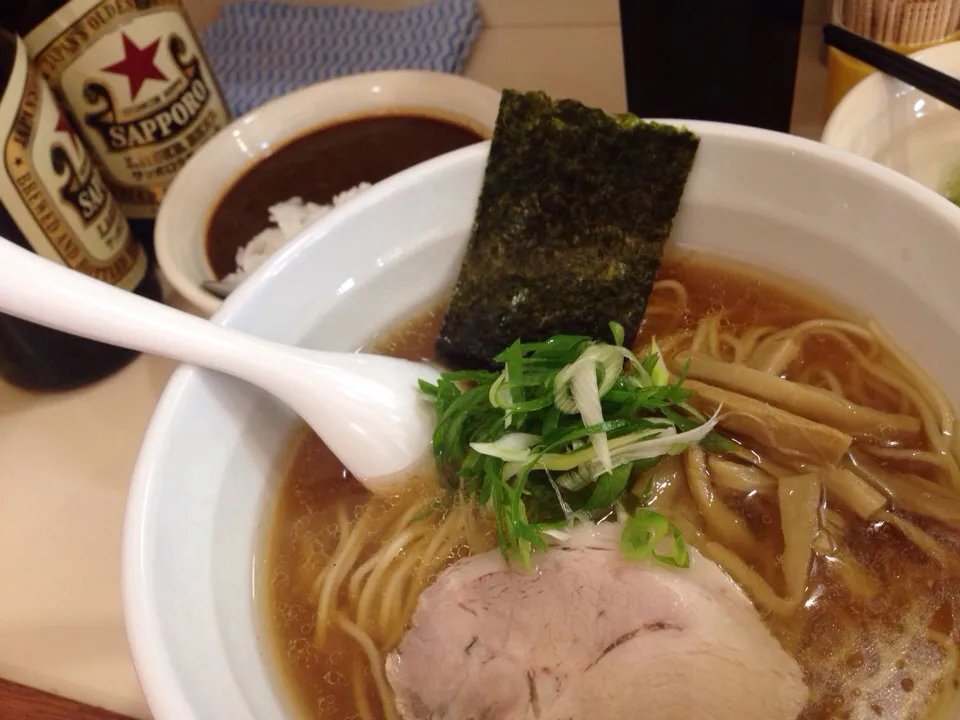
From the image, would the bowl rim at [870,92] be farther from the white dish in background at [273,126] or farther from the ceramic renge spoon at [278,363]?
the ceramic renge spoon at [278,363]

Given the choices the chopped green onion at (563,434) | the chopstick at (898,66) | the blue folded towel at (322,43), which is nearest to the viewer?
the chopped green onion at (563,434)

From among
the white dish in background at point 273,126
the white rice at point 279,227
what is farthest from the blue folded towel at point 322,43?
the white rice at point 279,227

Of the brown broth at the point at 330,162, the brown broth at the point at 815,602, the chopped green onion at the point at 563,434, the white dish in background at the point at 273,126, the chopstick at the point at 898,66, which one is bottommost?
the brown broth at the point at 815,602

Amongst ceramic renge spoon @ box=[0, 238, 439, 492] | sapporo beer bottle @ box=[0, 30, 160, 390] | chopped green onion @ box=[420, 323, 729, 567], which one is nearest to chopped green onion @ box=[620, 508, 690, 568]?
chopped green onion @ box=[420, 323, 729, 567]

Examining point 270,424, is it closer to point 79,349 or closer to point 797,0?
Result: point 79,349

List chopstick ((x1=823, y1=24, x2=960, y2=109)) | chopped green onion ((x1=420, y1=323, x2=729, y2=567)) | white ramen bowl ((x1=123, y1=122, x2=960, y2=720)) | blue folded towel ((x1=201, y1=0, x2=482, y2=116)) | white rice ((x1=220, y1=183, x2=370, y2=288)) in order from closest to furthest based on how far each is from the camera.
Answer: white ramen bowl ((x1=123, y1=122, x2=960, y2=720)) < chopped green onion ((x1=420, y1=323, x2=729, y2=567)) < chopstick ((x1=823, y1=24, x2=960, y2=109)) < white rice ((x1=220, y1=183, x2=370, y2=288)) < blue folded towel ((x1=201, y1=0, x2=482, y2=116))

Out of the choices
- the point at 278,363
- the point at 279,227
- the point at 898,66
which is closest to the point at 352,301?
the point at 278,363

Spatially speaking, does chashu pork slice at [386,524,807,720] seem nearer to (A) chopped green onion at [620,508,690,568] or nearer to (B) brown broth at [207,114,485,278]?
(A) chopped green onion at [620,508,690,568]

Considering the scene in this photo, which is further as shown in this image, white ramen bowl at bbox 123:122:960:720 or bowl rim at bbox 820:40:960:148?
bowl rim at bbox 820:40:960:148
